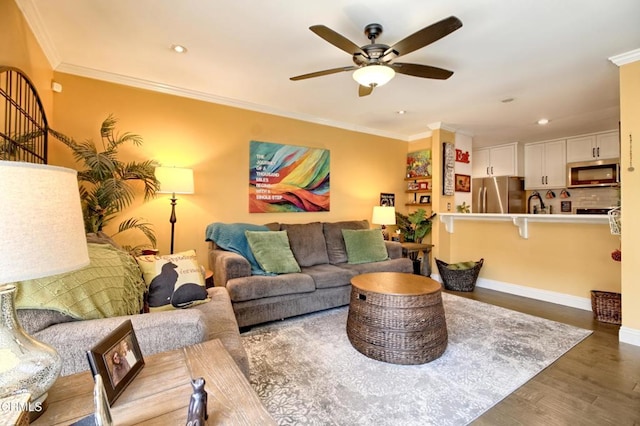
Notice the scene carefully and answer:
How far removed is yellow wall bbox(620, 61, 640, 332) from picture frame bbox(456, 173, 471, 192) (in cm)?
237

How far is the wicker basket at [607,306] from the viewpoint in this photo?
2.95m

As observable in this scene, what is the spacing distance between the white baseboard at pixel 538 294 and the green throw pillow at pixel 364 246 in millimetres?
1693

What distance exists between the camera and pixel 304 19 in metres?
2.06

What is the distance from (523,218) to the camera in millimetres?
3861

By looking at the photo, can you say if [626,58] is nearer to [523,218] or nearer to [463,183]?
[523,218]

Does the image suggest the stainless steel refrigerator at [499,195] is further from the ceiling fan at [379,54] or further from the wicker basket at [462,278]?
the ceiling fan at [379,54]

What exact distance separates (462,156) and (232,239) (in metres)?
4.00

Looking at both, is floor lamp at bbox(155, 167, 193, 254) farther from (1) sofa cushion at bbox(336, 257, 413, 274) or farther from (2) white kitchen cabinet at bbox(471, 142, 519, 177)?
(2) white kitchen cabinet at bbox(471, 142, 519, 177)

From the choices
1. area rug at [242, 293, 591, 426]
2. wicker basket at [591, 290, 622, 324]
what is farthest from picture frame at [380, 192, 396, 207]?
wicker basket at [591, 290, 622, 324]

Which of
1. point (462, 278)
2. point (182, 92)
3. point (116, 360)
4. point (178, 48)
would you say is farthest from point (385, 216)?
point (116, 360)

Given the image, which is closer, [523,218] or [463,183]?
[523,218]

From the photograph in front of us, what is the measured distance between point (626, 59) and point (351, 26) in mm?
2415

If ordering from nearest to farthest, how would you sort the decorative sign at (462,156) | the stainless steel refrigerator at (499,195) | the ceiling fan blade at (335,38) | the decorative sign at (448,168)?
the ceiling fan blade at (335,38) → the decorative sign at (448,168) → the decorative sign at (462,156) → the stainless steel refrigerator at (499,195)

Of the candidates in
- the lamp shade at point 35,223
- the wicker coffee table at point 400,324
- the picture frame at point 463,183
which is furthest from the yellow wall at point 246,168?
the wicker coffee table at point 400,324
